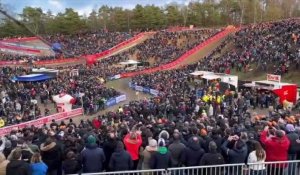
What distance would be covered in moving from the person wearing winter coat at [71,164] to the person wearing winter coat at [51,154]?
10.5 inches

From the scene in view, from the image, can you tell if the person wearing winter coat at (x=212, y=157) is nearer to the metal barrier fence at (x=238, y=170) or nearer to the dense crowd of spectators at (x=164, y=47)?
the metal barrier fence at (x=238, y=170)

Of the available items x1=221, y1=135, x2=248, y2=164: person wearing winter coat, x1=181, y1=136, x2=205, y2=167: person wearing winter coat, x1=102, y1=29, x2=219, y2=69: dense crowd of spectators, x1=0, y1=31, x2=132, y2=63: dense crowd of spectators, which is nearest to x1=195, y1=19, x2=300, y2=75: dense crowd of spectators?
x1=102, y1=29, x2=219, y2=69: dense crowd of spectators

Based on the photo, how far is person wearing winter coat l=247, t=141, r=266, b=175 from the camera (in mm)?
9344

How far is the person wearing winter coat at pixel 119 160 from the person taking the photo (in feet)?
Answer: 30.0

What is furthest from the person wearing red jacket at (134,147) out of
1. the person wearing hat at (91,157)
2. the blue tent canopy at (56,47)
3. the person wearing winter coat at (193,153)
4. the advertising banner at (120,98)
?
the blue tent canopy at (56,47)

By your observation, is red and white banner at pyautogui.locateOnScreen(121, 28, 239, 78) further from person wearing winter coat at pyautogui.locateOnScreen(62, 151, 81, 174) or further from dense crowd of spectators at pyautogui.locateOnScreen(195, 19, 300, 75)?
person wearing winter coat at pyautogui.locateOnScreen(62, 151, 81, 174)

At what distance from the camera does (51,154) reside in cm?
931

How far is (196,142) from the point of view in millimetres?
9562

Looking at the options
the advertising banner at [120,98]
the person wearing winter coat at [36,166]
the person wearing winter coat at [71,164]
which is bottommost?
the advertising banner at [120,98]

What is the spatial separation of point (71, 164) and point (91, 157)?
→ 0.45 meters

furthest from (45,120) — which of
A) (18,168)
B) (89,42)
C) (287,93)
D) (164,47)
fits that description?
(89,42)

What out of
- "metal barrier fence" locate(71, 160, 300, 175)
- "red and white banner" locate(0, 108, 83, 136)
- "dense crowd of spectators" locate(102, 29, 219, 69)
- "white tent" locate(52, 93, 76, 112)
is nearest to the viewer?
"metal barrier fence" locate(71, 160, 300, 175)

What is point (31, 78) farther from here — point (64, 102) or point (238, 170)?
point (238, 170)

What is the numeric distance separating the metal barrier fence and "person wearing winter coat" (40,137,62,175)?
4.70 ft
